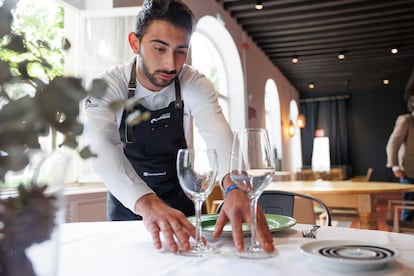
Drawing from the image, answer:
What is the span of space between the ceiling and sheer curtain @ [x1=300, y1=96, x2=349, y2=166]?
189 centimetres

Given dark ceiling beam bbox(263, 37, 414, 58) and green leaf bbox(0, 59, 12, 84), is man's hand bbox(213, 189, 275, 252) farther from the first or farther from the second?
dark ceiling beam bbox(263, 37, 414, 58)

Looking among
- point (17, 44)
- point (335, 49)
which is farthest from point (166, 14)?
point (335, 49)

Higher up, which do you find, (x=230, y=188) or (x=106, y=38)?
(x=106, y=38)

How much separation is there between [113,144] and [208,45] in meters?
4.50

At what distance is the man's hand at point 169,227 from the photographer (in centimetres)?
88

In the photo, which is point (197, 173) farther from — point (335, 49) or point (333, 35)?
point (335, 49)

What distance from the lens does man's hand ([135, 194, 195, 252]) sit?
88 centimetres

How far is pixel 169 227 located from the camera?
902 millimetres

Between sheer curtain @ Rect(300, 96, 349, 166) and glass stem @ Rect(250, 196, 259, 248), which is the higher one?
sheer curtain @ Rect(300, 96, 349, 166)

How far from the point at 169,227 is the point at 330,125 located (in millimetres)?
10991

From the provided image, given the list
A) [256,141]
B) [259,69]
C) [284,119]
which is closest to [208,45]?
[259,69]

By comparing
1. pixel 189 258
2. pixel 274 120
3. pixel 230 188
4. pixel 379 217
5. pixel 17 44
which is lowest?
pixel 379 217

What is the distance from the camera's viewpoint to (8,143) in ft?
1.08

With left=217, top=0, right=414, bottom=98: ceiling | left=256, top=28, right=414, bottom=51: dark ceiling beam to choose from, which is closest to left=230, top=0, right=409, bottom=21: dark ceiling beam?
left=217, top=0, right=414, bottom=98: ceiling
